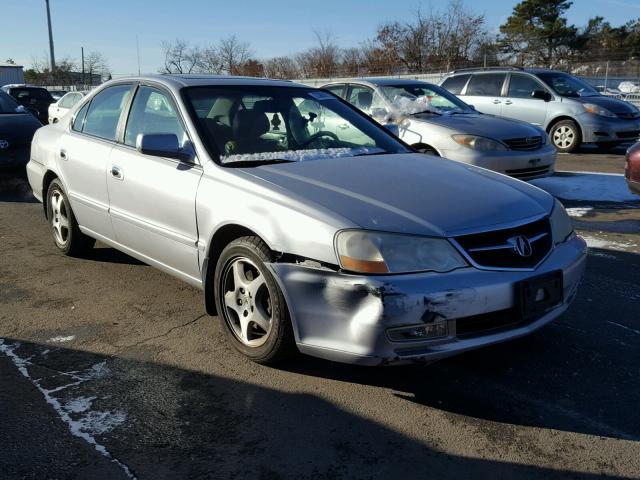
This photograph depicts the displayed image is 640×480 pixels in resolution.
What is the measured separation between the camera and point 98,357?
3.59 meters

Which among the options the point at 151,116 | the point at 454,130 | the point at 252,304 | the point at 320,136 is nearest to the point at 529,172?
the point at 454,130

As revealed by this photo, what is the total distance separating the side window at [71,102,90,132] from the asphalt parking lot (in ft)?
5.22

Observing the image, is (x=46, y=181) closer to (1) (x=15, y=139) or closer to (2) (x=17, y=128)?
(1) (x=15, y=139)

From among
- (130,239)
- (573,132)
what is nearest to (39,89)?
(573,132)

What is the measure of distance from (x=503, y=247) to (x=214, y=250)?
63.1 inches

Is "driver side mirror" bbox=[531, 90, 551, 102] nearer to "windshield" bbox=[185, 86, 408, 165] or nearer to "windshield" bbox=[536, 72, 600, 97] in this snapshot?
"windshield" bbox=[536, 72, 600, 97]

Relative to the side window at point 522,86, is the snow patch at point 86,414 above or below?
below

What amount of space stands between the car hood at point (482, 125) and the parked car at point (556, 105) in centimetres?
437

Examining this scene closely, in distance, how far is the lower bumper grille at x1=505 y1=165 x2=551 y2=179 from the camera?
7557 mm

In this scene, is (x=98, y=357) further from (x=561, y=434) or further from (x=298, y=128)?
(x=561, y=434)

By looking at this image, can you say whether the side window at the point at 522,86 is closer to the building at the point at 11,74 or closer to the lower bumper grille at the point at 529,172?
the lower bumper grille at the point at 529,172

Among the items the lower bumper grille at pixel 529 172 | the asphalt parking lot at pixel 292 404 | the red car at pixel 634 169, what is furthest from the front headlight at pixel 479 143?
the asphalt parking lot at pixel 292 404

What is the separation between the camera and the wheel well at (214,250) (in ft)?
11.3

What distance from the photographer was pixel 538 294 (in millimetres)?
3074
